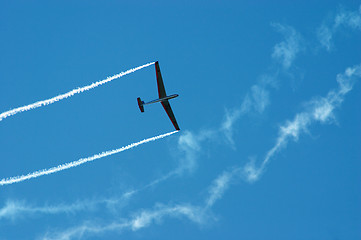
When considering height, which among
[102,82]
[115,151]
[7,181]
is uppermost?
[102,82]

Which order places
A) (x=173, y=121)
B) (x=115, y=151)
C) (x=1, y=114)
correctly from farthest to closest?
(x=173, y=121)
(x=115, y=151)
(x=1, y=114)

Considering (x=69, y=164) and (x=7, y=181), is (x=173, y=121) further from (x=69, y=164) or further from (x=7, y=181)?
(x=7, y=181)

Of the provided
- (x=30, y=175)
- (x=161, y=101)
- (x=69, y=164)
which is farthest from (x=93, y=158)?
(x=161, y=101)

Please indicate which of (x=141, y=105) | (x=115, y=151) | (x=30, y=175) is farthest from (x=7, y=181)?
(x=141, y=105)

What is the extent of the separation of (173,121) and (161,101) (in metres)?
8.70

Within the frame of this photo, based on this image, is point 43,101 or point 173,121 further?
point 173,121

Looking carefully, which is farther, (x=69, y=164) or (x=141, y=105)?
(x=141, y=105)

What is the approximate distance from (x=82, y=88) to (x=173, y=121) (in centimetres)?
2485

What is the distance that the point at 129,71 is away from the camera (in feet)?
296

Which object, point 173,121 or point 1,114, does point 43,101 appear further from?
point 173,121

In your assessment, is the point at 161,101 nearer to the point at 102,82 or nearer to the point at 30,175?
the point at 102,82

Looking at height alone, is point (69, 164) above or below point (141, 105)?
below

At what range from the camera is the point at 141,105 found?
98.9 metres

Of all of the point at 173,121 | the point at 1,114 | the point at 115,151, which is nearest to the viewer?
the point at 1,114
